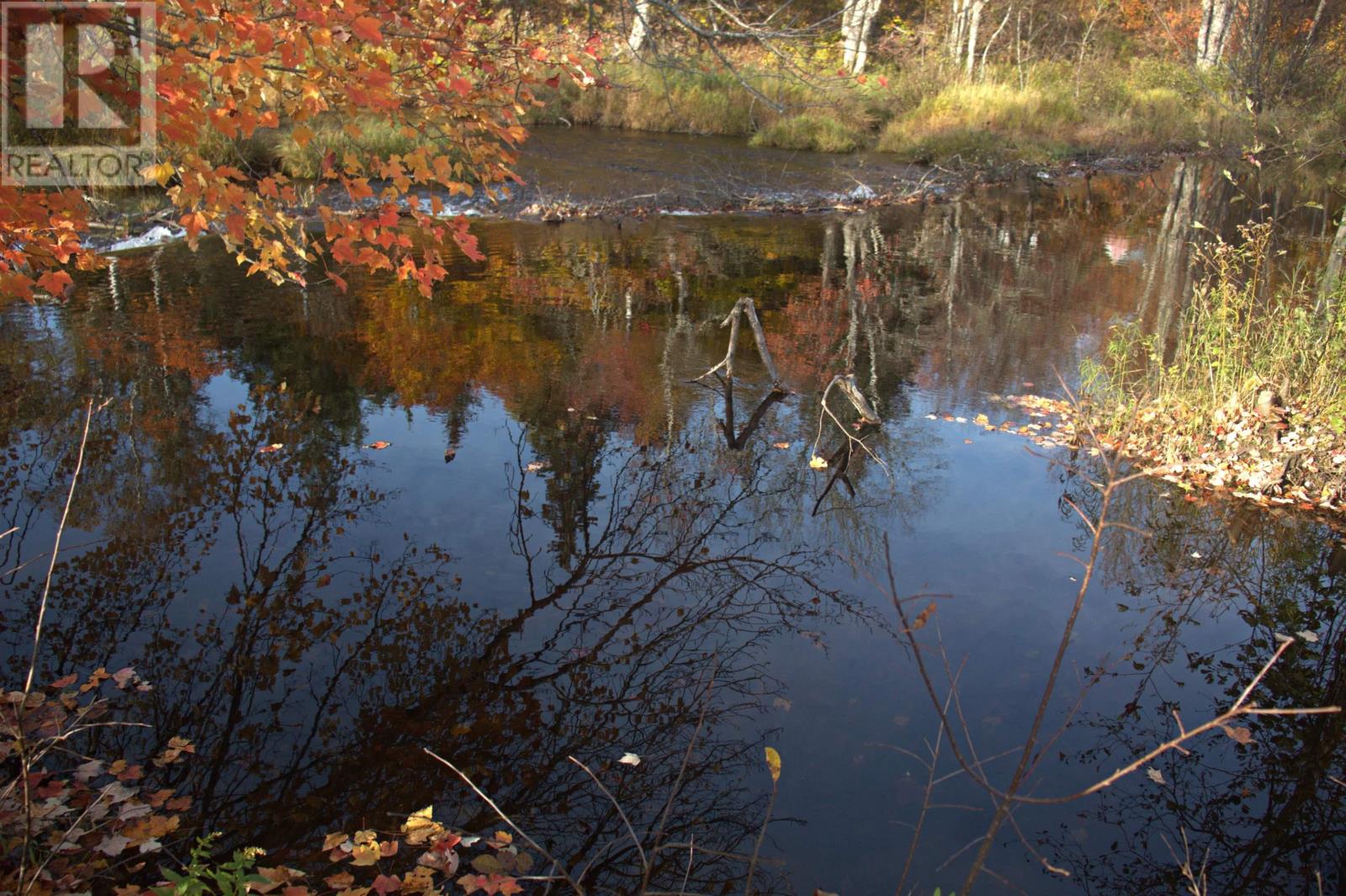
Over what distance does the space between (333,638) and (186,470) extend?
242 cm

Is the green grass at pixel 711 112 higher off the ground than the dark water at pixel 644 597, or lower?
higher

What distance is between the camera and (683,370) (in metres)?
8.99

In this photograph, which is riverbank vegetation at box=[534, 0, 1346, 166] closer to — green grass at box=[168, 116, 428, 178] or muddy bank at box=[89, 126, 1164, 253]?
muddy bank at box=[89, 126, 1164, 253]

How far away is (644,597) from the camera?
208 inches

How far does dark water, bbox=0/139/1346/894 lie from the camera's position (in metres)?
3.83

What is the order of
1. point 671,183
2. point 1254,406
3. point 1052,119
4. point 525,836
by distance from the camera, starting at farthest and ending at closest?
1. point 1052,119
2. point 671,183
3. point 1254,406
4. point 525,836

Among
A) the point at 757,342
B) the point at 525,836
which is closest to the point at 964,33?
the point at 757,342

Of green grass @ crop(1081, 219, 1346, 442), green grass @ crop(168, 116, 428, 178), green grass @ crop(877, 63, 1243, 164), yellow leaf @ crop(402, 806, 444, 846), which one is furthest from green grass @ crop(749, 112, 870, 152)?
yellow leaf @ crop(402, 806, 444, 846)

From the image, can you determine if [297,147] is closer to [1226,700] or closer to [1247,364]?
[1247,364]

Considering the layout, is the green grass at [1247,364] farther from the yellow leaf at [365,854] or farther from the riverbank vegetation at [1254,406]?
the yellow leaf at [365,854]

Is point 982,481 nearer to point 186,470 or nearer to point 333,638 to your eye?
point 333,638

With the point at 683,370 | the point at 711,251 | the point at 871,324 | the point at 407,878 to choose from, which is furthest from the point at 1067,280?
the point at 407,878

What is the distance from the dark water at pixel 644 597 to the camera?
383 centimetres

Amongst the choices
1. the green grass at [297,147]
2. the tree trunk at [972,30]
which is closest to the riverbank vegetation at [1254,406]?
the green grass at [297,147]
